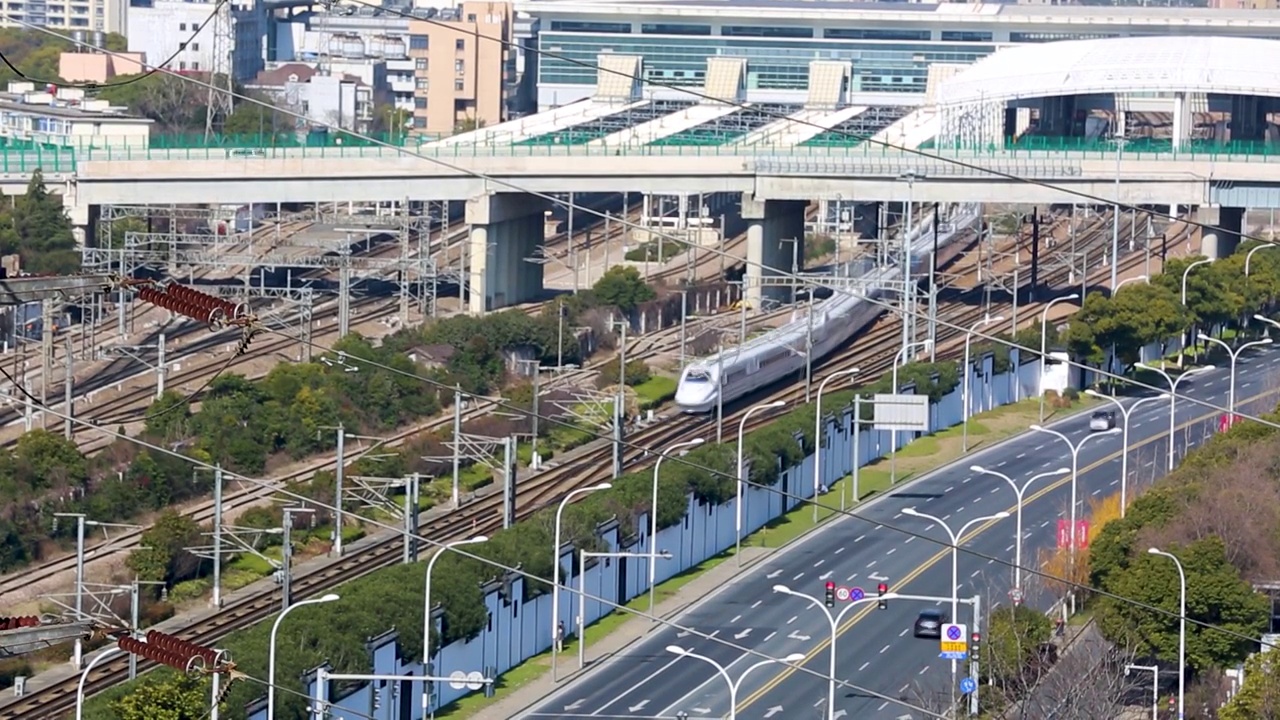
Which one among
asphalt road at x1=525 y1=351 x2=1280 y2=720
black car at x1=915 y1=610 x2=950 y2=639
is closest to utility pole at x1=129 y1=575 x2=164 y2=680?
asphalt road at x1=525 y1=351 x2=1280 y2=720

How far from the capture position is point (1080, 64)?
69.9 m

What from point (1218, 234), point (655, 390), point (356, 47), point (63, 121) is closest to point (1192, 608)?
point (655, 390)

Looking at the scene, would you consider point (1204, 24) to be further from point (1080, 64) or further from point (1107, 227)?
point (1080, 64)

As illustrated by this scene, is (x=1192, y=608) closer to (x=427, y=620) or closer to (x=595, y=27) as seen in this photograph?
(x=427, y=620)

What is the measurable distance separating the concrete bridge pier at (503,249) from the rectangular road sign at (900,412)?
16782 mm

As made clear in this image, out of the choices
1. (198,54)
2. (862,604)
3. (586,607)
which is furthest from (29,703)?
(198,54)

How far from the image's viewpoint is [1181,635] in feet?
106

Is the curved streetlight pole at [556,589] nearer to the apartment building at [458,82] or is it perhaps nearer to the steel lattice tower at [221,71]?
the steel lattice tower at [221,71]

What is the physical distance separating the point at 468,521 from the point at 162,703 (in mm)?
15393

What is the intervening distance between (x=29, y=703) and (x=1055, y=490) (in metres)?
19.7

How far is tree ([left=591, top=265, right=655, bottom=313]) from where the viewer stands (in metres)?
61.5

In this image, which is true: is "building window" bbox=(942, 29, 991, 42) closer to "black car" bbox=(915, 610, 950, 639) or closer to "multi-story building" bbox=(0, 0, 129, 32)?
"multi-story building" bbox=(0, 0, 129, 32)

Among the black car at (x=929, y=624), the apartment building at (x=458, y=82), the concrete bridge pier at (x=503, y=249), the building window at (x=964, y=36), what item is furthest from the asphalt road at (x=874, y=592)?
the building window at (x=964, y=36)

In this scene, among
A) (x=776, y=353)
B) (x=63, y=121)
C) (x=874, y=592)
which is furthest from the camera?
(x=63, y=121)
